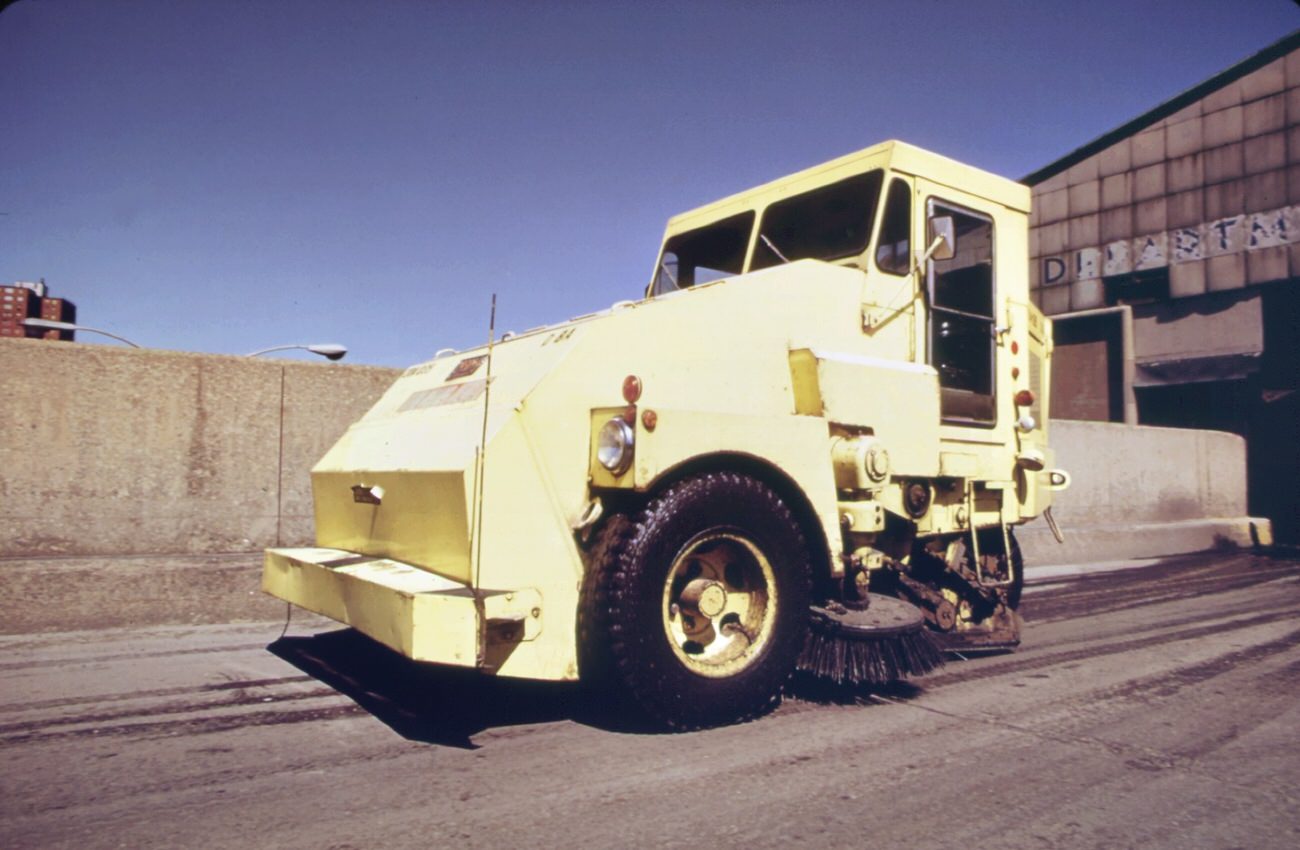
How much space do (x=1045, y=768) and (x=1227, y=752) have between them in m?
0.82

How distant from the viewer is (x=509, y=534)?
10.6 feet

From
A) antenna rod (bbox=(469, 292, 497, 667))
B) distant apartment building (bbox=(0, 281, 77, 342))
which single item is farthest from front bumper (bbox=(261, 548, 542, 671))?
distant apartment building (bbox=(0, 281, 77, 342))

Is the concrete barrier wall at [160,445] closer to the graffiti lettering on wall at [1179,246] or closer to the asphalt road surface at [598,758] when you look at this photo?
the asphalt road surface at [598,758]

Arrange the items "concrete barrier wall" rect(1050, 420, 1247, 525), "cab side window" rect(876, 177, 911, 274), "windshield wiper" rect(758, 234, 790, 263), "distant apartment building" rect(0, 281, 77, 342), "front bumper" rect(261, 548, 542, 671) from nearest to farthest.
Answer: "front bumper" rect(261, 548, 542, 671) → "cab side window" rect(876, 177, 911, 274) → "windshield wiper" rect(758, 234, 790, 263) → "concrete barrier wall" rect(1050, 420, 1247, 525) → "distant apartment building" rect(0, 281, 77, 342)

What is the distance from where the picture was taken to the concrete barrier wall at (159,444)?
213 inches

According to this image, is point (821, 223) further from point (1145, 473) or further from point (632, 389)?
point (1145, 473)

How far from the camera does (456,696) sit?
401cm

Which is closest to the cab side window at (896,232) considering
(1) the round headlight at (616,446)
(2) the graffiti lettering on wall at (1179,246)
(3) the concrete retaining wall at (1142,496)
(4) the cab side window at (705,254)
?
(4) the cab side window at (705,254)

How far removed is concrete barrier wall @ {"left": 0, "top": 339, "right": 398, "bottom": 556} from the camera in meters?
5.40

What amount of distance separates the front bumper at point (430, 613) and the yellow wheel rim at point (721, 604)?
0.64 metres

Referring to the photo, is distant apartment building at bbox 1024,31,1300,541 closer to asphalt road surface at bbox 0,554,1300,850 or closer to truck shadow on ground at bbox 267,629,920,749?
asphalt road surface at bbox 0,554,1300,850

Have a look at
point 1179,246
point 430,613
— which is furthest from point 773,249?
point 1179,246

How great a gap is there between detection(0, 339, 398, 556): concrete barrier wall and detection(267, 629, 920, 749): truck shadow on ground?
1.47 m

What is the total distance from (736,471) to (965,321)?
2248 mm
